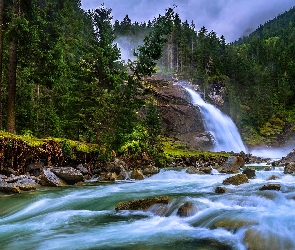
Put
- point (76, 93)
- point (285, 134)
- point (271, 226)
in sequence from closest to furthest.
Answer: point (271, 226) → point (76, 93) → point (285, 134)

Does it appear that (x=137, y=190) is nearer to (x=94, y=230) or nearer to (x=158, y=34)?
(x=94, y=230)

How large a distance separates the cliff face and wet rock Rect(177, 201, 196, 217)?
38415 millimetres

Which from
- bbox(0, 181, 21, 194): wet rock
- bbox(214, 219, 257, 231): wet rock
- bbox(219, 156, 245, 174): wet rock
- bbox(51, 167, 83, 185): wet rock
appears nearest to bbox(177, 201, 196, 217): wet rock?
bbox(214, 219, 257, 231): wet rock

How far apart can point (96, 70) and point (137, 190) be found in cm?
1302

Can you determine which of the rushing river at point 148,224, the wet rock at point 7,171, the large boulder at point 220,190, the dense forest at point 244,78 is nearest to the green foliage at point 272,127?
the dense forest at point 244,78

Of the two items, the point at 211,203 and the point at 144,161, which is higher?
the point at 144,161

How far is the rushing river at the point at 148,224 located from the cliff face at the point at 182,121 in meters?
37.5

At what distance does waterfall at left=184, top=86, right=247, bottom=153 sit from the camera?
50.0 metres

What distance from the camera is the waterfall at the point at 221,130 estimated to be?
164ft

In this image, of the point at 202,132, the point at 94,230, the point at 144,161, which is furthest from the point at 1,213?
the point at 202,132

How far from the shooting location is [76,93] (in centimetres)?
2294

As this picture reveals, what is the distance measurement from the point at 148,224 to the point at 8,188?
266 inches

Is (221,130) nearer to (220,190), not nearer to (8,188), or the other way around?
(220,190)

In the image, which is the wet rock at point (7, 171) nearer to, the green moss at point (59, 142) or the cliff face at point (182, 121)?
the green moss at point (59, 142)
